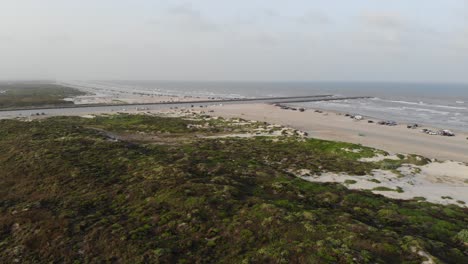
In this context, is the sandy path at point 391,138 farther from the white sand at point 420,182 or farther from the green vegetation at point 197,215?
the green vegetation at point 197,215

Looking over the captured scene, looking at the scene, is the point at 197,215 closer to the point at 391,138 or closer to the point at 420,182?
the point at 420,182

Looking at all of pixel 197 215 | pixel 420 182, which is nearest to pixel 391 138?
pixel 420 182

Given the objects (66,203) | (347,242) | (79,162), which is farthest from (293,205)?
(79,162)

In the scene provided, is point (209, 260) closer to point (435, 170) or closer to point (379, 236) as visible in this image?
point (379, 236)

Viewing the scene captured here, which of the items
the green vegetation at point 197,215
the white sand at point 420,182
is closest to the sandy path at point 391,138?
the white sand at point 420,182

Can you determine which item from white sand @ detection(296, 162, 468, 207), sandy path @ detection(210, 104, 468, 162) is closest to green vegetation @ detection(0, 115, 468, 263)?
white sand @ detection(296, 162, 468, 207)

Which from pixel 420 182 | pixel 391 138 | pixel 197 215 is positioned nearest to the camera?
pixel 197 215

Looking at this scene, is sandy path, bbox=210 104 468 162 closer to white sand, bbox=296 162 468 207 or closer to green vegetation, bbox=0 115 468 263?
white sand, bbox=296 162 468 207

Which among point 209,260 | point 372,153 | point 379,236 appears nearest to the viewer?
point 209,260
